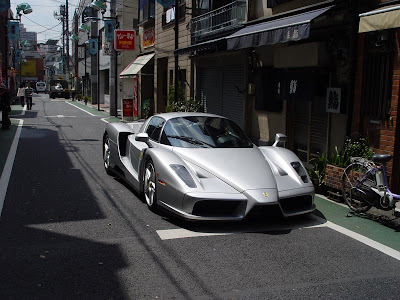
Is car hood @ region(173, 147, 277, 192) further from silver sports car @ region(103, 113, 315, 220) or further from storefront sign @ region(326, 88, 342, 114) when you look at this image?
storefront sign @ region(326, 88, 342, 114)

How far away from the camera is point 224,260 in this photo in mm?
4578

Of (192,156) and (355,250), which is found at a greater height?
(192,156)

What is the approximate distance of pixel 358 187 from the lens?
6355 mm

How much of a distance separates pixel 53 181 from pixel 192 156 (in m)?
3.50

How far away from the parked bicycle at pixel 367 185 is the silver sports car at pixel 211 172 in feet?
2.62

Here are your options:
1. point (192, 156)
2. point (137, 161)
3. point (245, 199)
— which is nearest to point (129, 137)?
point (137, 161)

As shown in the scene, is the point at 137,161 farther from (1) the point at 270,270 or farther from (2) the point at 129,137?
(1) the point at 270,270

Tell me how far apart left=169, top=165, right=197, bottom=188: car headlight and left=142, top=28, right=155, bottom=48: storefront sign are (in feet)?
63.3

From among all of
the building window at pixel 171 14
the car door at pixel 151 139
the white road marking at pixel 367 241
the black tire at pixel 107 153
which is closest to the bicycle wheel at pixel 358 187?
the white road marking at pixel 367 241

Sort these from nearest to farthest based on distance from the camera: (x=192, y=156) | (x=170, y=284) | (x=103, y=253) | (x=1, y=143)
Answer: (x=170, y=284) → (x=103, y=253) → (x=192, y=156) → (x=1, y=143)

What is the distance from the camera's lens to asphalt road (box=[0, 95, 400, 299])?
388 centimetres

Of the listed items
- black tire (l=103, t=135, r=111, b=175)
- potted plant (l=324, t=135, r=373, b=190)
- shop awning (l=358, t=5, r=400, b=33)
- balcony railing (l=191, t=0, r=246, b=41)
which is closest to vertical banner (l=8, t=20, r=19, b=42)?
balcony railing (l=191, t=0, r=246, b=41)

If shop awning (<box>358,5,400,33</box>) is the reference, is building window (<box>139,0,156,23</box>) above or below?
above

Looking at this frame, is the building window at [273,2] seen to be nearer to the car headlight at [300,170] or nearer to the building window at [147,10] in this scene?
the car headlight at [300,170]
